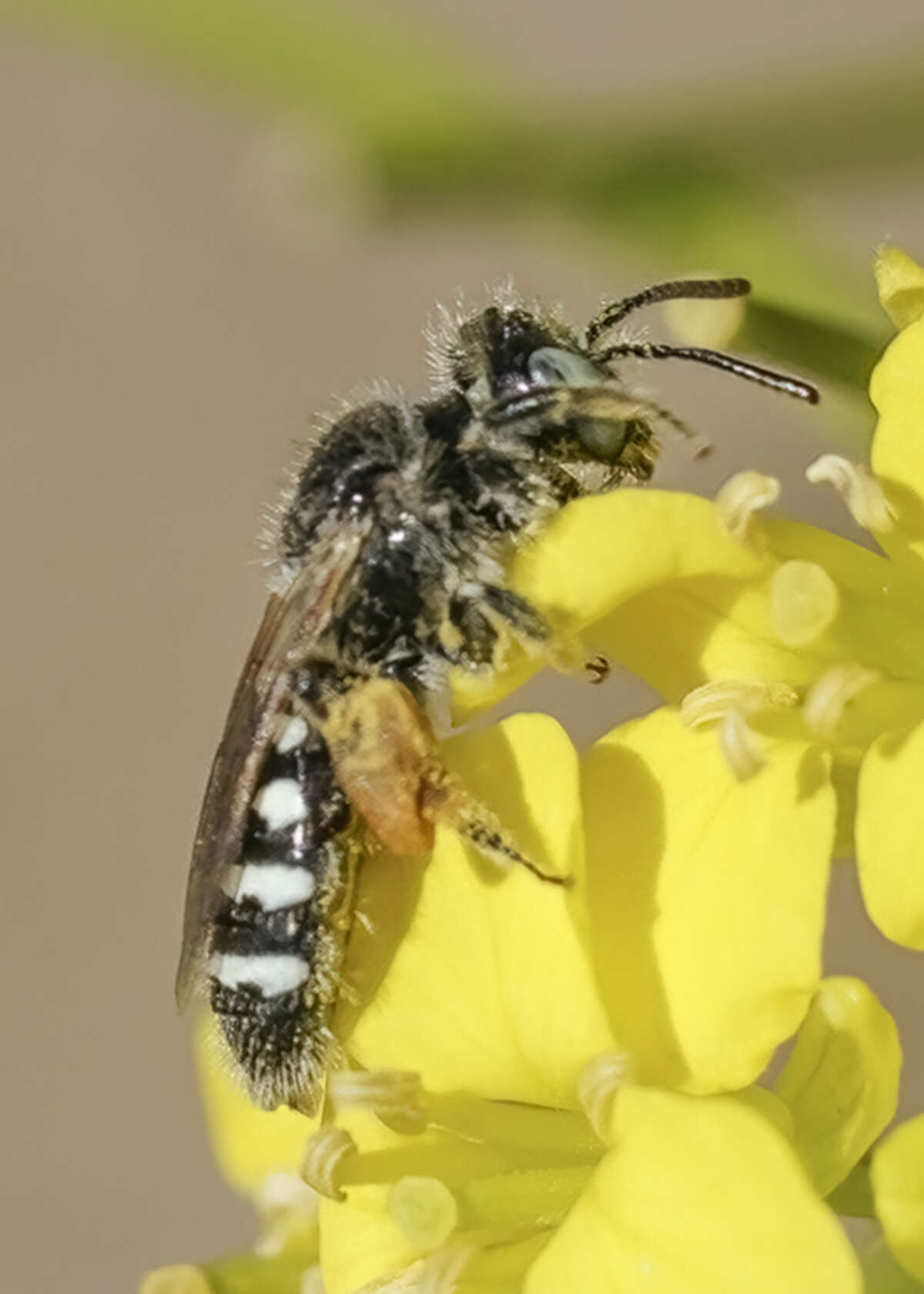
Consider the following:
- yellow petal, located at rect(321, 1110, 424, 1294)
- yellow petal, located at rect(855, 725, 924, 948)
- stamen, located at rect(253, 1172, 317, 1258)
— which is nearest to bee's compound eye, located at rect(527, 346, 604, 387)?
yellow petal, located at rect(855, 725, 924, 948)

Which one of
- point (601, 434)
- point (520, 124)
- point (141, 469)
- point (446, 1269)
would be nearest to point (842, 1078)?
point (446, 1269)

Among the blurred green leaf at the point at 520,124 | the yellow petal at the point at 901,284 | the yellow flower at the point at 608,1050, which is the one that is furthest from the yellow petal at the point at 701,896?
the blurred green leaf at the point at 520,124

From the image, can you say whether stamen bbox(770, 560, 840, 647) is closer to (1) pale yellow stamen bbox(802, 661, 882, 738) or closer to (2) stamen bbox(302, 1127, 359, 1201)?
(1) pale yellow stamen bbox(802, 661, 882, 738)

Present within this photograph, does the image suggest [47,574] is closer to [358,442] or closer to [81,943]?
[81,943]

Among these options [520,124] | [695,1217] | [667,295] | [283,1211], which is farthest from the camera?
[520,124]

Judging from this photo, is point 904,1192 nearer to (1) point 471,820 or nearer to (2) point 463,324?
(1) point 471,820
